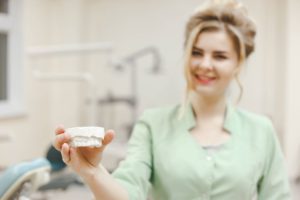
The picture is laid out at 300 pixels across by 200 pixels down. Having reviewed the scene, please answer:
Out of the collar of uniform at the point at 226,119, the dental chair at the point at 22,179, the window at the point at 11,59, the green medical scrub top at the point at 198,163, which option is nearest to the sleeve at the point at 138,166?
the green medical scrub top at the point at 198,163

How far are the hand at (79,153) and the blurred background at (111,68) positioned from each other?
2.33 m

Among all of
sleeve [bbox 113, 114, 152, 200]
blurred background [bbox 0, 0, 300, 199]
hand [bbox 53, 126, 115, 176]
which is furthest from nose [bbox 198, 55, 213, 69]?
blurred background [bbox 0, 0, 300, 199]

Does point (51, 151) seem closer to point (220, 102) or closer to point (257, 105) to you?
point (220, 102)

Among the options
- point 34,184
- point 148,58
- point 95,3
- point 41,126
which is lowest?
point 41,126

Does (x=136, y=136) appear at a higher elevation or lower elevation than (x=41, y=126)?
higher

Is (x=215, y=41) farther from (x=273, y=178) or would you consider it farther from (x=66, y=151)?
(x=66, y=151)

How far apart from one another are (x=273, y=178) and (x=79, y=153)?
62 cm

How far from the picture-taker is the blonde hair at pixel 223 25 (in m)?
1.23

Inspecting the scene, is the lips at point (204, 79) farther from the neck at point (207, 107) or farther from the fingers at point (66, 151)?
the fingers at point (66, 151)

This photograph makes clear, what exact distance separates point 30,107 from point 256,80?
7.00ft

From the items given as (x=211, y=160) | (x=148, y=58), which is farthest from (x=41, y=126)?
(x=211, y=160)

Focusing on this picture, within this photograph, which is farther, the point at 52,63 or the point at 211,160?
the point at 52,63

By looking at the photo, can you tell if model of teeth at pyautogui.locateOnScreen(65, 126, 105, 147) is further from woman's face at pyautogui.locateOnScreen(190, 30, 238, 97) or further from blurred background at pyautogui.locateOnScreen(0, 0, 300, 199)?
blurred background at pyautogui.locateOnScreen(0, 0, 300, 199)

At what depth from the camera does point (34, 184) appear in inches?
47.2
